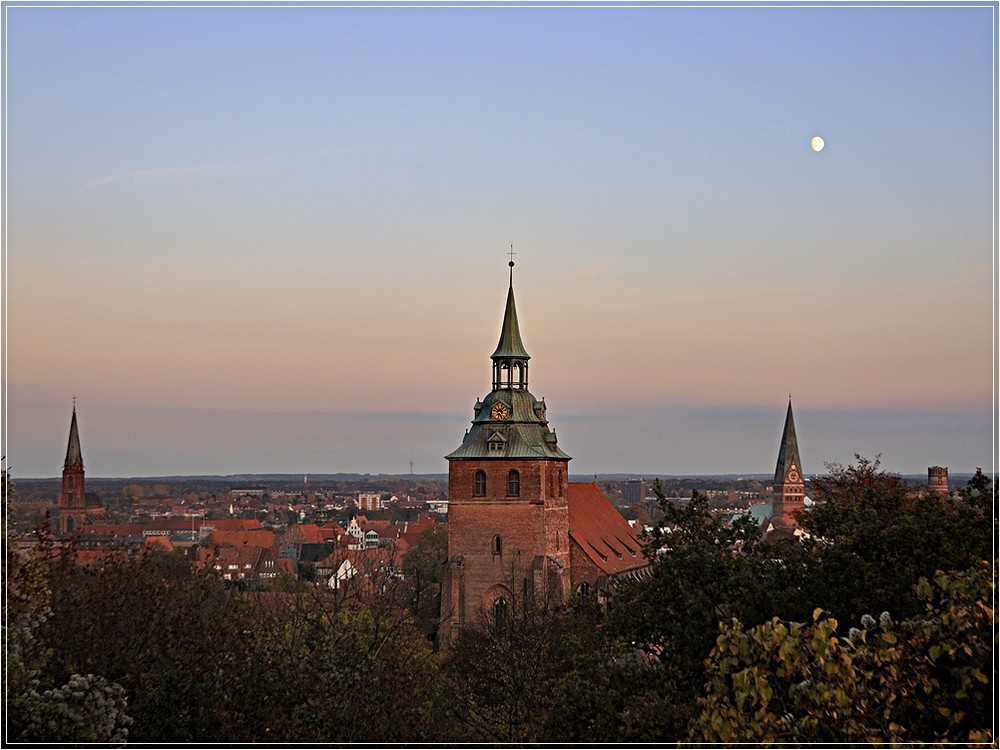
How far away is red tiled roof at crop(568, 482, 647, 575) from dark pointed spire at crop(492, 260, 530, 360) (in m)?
8.71

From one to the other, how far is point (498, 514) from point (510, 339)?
7.51m

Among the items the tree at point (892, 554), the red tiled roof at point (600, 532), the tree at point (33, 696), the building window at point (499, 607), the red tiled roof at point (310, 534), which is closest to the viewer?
the tree at point (33, 696)

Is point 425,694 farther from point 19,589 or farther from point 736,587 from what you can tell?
point 19,589

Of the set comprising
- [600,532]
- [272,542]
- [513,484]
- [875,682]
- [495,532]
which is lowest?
[272,542]

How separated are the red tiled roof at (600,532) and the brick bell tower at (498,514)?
4115 mm

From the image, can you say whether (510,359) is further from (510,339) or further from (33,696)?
(33,696)

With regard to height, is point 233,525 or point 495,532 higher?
point 495,532

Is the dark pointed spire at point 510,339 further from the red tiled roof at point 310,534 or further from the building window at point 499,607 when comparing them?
the red tiled roof at point 310,534

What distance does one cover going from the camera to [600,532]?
206ft

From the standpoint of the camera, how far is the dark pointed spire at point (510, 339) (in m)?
54.6

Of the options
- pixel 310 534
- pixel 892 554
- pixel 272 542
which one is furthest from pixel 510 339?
pixel 310 534

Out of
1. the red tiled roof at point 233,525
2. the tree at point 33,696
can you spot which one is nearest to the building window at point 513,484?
the tree at point 33,696

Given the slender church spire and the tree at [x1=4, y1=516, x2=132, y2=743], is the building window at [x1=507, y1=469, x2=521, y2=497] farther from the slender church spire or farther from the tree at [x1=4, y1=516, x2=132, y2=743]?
the tree at [x1=4, y1=516, x2=132, y2=743]

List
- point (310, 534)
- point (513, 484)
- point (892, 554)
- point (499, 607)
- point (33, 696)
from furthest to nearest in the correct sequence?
point (310, 534) → point (513, 484) → point (499, 607) → point (892, 554) → point (33, 696)
